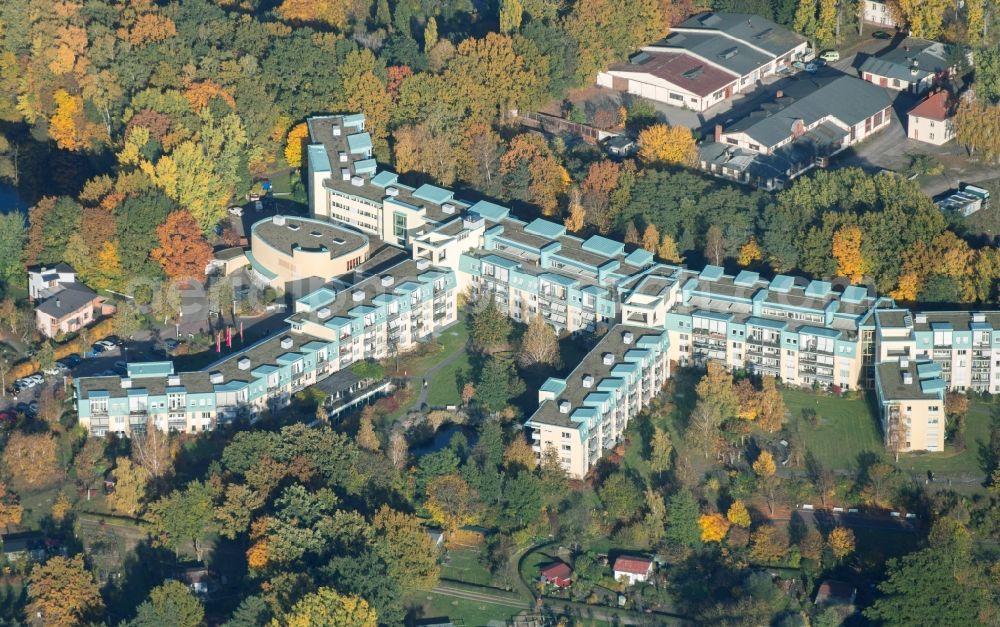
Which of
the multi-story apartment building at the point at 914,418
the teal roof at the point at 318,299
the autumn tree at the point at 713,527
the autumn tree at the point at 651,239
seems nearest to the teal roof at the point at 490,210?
the autumn tree at the point at 651,239

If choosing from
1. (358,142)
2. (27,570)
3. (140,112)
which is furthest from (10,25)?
(27,570)

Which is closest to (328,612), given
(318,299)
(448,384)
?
(448,384)

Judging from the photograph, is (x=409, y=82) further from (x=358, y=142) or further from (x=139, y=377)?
(x=139, y=377)

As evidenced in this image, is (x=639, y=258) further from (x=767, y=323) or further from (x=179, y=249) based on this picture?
(x=179, y=249)

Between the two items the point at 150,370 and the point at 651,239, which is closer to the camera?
the point at 150,370

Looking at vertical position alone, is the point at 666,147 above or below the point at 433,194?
above

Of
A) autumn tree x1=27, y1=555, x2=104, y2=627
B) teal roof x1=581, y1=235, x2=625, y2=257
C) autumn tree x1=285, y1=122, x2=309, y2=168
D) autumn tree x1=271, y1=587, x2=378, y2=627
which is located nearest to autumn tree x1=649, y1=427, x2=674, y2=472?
teal roof x1=581, y1=235, x2=625, y2=257
